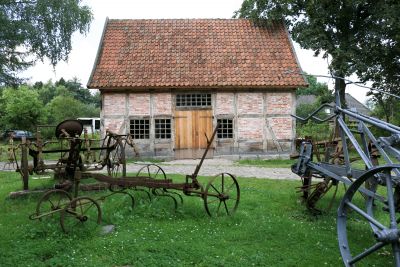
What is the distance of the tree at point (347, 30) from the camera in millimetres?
19266

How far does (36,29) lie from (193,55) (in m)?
8.74

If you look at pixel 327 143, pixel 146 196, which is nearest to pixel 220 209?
pixel 146 196

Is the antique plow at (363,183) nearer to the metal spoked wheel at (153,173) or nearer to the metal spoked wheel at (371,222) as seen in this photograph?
the metal spoked wheel at (371,222)

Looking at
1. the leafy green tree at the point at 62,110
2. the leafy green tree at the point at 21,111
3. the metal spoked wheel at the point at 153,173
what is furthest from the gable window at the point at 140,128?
the leafy green tree at the point at 62,110

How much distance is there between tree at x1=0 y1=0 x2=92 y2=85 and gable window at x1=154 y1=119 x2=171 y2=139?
18.1 feet

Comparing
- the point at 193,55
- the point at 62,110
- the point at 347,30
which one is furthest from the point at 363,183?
the point at 62,110

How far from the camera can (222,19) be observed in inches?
832

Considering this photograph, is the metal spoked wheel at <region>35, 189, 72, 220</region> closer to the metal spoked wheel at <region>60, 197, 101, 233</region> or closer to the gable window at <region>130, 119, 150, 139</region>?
the metal spoked wheel at <region>60, 197, 101, 233</region>

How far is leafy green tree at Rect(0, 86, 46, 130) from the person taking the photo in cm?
3566

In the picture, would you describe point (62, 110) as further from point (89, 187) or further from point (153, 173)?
point (89, 187)

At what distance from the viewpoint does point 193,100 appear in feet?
59.5

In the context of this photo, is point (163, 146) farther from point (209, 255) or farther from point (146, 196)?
point (209, 255)

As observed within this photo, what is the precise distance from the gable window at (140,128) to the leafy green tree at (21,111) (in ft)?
71.9

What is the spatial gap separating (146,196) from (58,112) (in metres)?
38.4
